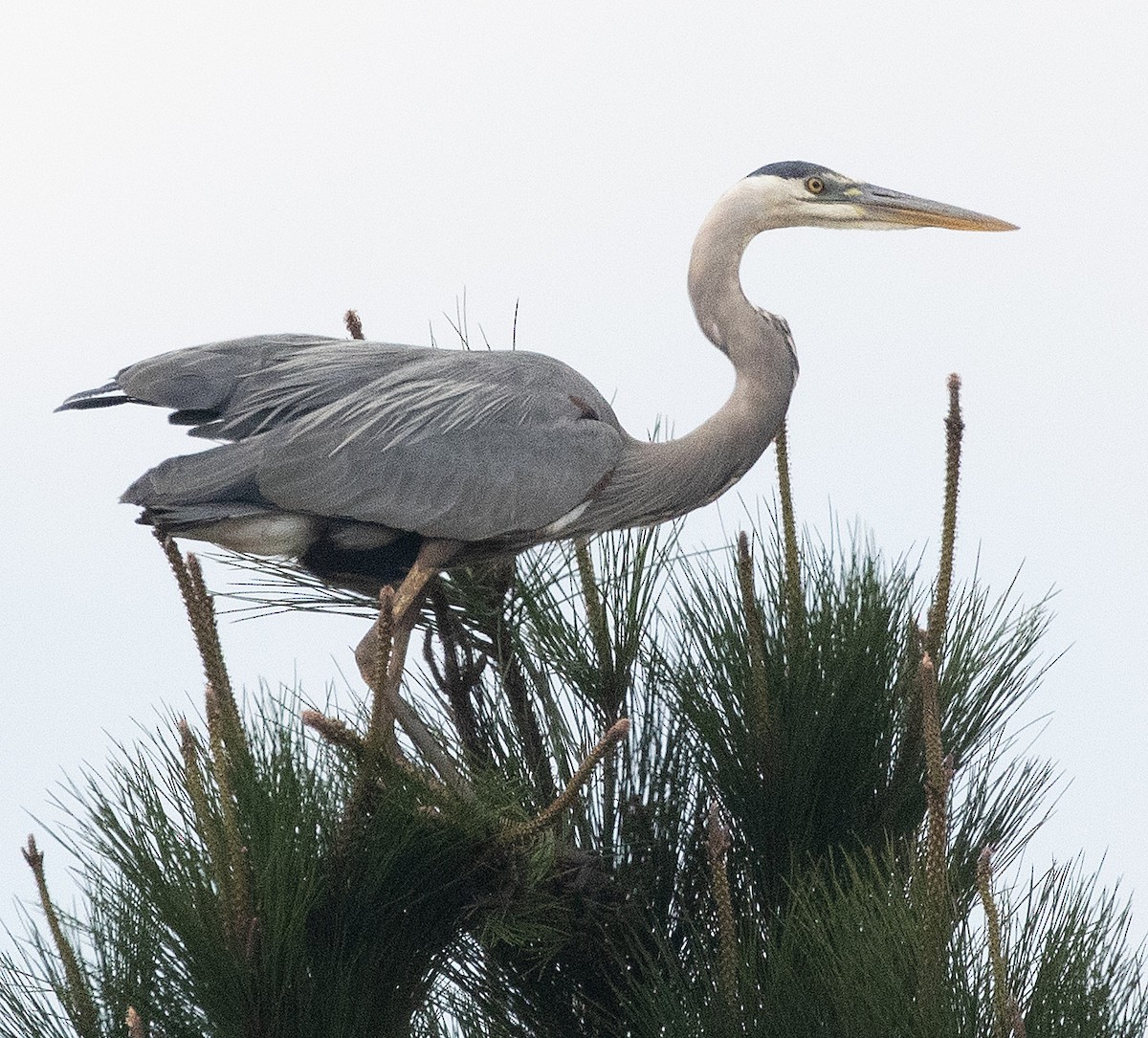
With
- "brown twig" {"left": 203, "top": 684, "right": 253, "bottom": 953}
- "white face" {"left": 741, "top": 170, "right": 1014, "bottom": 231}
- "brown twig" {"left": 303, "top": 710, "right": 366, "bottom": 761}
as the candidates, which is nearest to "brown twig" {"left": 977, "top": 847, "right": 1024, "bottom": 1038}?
"brown twig" {"left": 303, "top": 710, "right": 366, "bottom": 761}

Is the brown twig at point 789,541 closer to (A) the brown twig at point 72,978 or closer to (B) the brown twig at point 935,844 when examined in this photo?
(B) the brown twig at point 935,844

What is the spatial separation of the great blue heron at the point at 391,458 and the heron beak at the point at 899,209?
1.31 feet

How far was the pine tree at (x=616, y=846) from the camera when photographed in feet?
6.60

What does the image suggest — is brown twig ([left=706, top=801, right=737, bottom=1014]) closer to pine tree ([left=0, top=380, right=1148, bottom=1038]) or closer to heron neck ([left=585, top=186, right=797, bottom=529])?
pine tree ([left=0, top=380, right=1148, bottom=1038])

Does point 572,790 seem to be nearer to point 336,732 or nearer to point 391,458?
point 336,732

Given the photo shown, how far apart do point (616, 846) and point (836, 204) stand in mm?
1508

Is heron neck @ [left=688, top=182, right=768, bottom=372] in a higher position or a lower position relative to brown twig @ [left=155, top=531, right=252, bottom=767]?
higher

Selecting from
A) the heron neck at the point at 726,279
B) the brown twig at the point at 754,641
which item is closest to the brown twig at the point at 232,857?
the brown twig at the point at 754,641

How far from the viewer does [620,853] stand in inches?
106

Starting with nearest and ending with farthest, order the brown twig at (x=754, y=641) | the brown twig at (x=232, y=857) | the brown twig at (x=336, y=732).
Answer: the brown twig at (x=336, y=732) < the brown twig at (x=232, y=857) < the brown twig at (x=754, y=641)

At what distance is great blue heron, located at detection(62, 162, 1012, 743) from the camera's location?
10.0 ft

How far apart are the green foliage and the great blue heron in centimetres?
13

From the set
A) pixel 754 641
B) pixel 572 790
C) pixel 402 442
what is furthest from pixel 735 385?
pixel 572 790

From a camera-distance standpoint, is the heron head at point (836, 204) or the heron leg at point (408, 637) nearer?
the heron leg at point (408, 637)
